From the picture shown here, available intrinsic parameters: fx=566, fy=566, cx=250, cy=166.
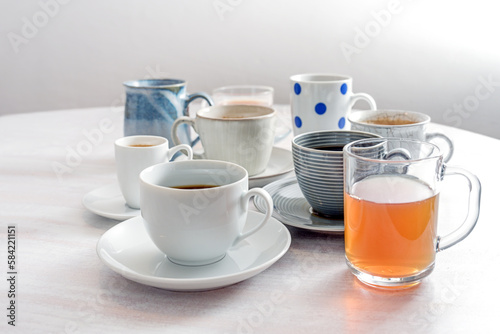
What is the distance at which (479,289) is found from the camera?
28.0 inches

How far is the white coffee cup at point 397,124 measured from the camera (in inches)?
38.0

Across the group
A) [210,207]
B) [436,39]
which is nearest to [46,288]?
[210,207]

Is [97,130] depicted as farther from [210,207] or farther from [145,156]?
[210,207]

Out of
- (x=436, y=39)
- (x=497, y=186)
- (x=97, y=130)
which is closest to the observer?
(x=497, y=186)

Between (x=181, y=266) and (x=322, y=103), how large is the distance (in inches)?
24.1

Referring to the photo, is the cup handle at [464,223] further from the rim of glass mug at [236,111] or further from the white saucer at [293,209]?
the rim of glass mug at [236,111]

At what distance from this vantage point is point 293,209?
94 cm

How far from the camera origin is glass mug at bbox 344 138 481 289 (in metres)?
0.69

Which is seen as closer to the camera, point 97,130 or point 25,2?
point 97,130

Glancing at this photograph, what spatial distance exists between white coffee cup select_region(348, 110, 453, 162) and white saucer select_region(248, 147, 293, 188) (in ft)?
0.57

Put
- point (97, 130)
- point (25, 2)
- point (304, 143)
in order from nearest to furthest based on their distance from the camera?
1. point (304, 143)
2. point (97, 130)
3. point (25, 2)

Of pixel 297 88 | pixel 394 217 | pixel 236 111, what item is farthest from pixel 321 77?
pixel 394 217

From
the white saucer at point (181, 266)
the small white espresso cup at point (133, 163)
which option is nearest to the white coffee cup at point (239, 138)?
the small white espresso cup at point (133, 163)

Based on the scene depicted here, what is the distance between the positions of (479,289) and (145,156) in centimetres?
56
